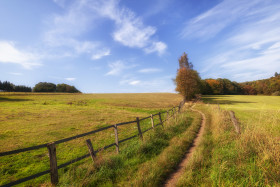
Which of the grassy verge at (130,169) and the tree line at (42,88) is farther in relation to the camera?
the tree line at (42,88)

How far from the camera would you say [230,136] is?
316 inches

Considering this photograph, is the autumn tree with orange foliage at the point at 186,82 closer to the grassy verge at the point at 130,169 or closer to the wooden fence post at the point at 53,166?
the grassy verge at the point at 130,169

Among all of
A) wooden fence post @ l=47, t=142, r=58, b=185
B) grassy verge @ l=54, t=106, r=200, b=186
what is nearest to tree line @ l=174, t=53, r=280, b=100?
grassy verge @ l=54, t=106, r=200, b=186

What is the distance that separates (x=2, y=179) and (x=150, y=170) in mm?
7721

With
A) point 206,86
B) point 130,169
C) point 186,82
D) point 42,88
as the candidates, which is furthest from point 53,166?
point 42,88

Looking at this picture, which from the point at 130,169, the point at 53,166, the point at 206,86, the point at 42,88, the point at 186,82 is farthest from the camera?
the point at 42,88

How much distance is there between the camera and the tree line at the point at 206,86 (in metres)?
47.0

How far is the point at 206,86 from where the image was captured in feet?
266

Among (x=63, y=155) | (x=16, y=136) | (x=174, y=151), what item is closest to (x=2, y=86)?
(x=16, y=136)

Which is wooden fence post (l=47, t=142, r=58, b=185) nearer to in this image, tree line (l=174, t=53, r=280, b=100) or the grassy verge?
the grassy verge

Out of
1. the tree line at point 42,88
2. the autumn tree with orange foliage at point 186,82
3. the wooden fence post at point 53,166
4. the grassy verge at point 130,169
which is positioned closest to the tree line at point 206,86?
the autumn tree with orange foliage at point 186,82

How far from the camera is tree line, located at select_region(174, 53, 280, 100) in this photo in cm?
4703

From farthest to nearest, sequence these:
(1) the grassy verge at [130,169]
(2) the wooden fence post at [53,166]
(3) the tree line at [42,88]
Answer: (3) the tree line at [42,88] → (2) the wooden fence post at [53,166] → (1) the grassy verge at [130,169]

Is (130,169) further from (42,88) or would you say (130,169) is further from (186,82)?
(42,88)
